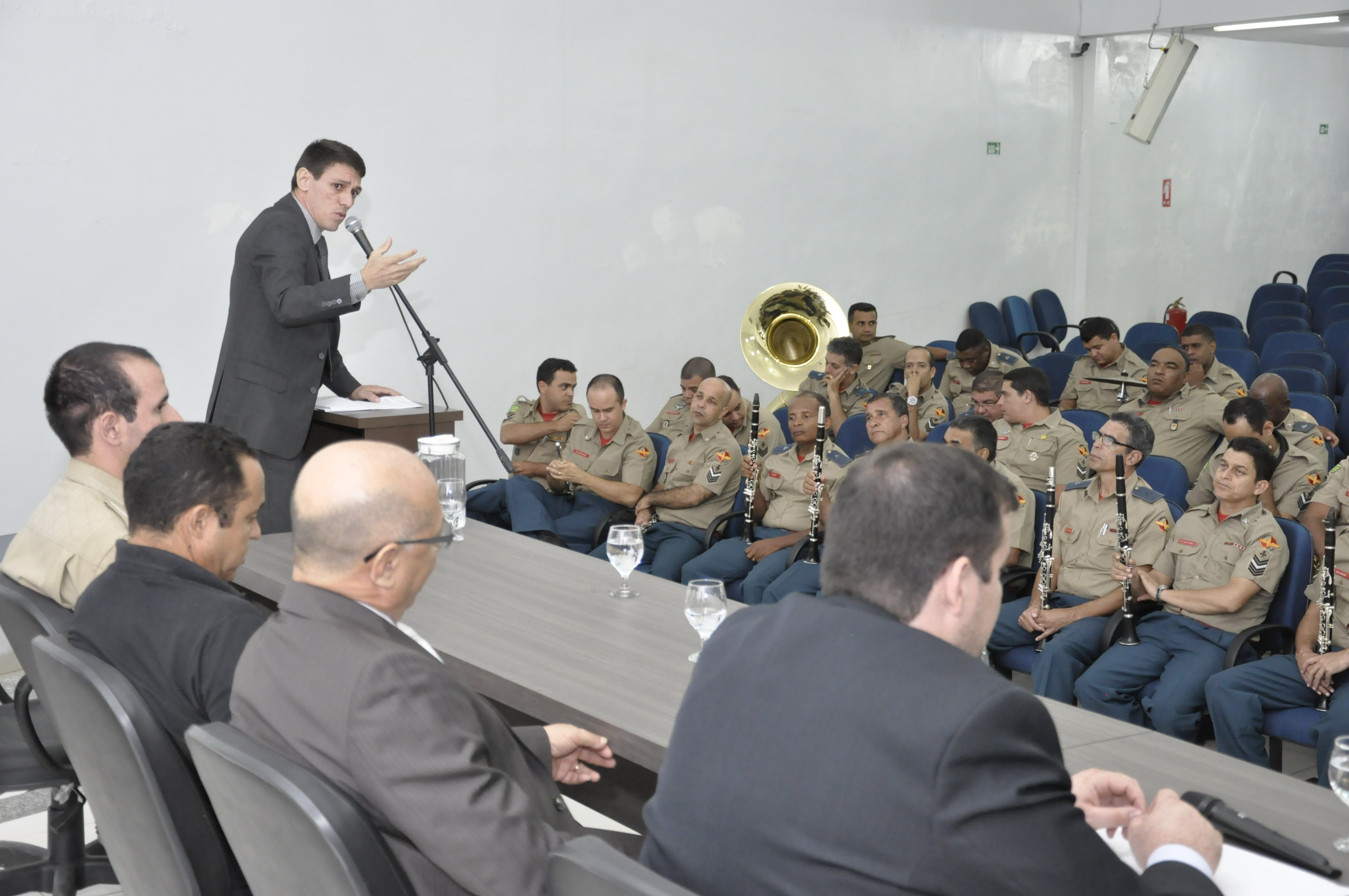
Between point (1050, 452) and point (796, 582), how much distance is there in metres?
1.65

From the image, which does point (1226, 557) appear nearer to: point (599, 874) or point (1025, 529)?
point (1025, 529)

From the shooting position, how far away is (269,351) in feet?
12.4

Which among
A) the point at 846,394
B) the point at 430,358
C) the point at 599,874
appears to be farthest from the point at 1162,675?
the point at 846,394

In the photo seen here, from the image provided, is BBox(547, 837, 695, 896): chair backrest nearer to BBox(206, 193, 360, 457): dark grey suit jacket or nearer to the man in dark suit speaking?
the man in dark suit speaking

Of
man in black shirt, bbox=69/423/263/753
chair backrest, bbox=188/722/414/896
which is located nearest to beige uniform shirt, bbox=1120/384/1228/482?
man in black shirt, bbox=69/423/263/753

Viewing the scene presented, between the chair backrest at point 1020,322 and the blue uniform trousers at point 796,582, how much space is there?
5151mm

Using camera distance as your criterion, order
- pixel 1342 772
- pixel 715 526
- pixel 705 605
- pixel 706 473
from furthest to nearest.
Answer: pixel 706 473, pixel 715 526, pixel 705 605, pixel 1342 772

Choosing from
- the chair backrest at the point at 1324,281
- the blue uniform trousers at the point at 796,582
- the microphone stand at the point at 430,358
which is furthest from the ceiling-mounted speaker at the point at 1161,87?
the microphone stand at the point at 430,358

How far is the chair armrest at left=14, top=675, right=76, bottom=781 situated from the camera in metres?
2.33

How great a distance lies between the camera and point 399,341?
241 inches

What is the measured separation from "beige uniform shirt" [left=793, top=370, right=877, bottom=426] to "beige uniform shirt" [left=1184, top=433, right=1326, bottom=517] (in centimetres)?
173

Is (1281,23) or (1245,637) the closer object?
(1245,637)

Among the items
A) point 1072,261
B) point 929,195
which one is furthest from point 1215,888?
point 1072,261

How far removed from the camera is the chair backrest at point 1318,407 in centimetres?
573
